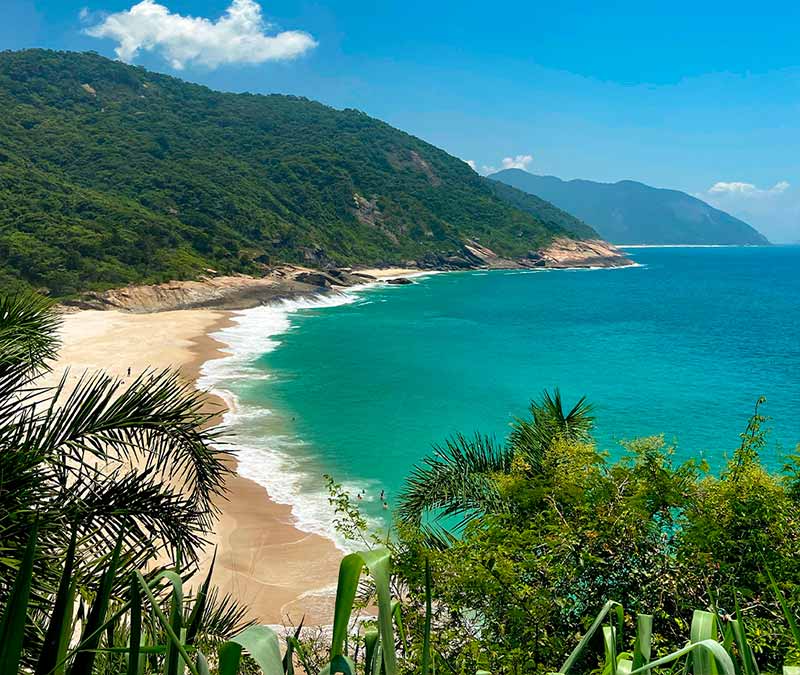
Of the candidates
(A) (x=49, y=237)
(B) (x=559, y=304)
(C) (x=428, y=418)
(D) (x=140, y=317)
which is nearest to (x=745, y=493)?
(C) (x=428, y=418)

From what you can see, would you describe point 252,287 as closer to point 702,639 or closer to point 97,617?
point 97,617

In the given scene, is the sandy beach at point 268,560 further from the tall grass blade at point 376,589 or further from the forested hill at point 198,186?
the forested hill at point 198,186

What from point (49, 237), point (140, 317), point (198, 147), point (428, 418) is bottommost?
point (428, 418)

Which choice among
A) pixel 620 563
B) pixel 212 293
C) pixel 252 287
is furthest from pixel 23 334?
pixel 252 287

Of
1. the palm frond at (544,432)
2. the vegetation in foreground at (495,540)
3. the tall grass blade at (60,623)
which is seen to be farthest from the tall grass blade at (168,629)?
the palm frond at (544,432)

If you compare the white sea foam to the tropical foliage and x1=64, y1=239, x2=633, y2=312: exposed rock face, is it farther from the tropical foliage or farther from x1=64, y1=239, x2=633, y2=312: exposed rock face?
x1=64, y1=239, x2=633, y2=312: exposed rock face

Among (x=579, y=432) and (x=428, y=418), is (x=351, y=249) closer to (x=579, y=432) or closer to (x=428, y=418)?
(x=428, y=418)

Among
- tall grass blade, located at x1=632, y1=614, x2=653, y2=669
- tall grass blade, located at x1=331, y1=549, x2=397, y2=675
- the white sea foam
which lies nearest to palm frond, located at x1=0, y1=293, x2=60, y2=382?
the white sea foam
